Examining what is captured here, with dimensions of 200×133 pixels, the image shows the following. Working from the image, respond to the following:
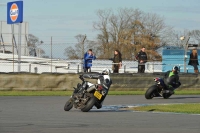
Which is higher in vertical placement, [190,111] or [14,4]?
[14,4]

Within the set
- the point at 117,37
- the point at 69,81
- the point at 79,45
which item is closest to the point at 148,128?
the point at 69,81

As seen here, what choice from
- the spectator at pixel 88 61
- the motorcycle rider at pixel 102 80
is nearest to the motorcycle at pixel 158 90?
the motorcycle rider at pixel 102 80

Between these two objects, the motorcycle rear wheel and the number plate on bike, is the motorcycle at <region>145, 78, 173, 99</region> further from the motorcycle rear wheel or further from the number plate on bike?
the number plate on bike

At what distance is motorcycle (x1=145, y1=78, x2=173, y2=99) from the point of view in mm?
21109

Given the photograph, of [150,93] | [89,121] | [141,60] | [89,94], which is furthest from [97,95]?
[141,60]

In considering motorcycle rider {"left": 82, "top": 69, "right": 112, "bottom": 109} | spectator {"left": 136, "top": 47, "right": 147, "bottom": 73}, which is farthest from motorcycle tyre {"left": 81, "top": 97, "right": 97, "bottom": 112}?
spectator {"left": 136, "top": 47, "right": 147, "bottom": 73}

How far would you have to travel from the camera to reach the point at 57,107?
16.6m

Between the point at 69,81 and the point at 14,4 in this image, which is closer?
the point at 69,81

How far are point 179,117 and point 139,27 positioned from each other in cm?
5691

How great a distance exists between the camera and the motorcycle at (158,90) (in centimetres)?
2111

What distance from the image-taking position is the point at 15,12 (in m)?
33.3

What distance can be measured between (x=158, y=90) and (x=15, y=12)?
14.4 metres

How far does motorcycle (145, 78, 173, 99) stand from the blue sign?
1344 cm

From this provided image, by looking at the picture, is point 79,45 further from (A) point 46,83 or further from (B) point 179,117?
(B) point 179,117
